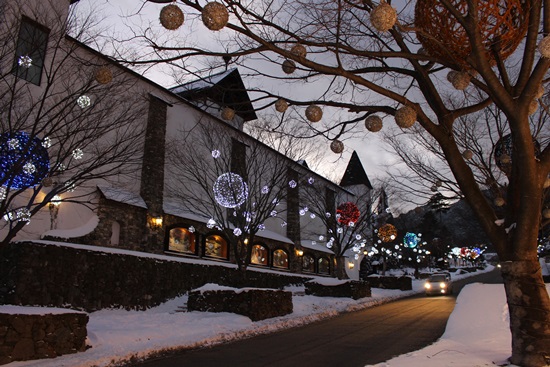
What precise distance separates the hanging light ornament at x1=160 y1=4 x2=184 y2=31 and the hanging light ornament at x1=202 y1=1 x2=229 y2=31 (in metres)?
0.40

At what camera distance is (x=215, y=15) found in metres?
4.54

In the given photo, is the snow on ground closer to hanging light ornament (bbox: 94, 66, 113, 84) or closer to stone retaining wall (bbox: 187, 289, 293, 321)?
stone retaining wall (bbox: 187, 289, 293, 321)

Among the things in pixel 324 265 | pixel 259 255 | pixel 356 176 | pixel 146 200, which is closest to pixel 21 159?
pixel 146 200

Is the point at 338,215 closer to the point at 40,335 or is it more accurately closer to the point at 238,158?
the point at 238,158

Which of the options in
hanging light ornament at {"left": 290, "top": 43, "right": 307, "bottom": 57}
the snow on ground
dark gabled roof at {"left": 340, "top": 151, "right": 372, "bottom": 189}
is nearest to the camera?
hanging light ornament at {"left": 290, "top": 43, "right": 307, "bottom": 57}

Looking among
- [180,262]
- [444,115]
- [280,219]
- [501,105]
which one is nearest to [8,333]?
[444,115]

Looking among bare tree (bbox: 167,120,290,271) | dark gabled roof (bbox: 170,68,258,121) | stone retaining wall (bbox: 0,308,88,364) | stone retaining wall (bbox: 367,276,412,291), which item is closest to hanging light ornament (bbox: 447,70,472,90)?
dark gabled roof (bbox: 170,68,258,121)

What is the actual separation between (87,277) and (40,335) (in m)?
6.42

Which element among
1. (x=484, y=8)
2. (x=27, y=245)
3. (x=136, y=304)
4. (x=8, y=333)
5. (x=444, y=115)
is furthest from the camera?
(x=136, y=304)

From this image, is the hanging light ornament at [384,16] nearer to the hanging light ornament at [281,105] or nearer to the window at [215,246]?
the hanging light ornament at [281,105]

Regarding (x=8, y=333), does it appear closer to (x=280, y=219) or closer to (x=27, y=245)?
(x=27, y=245)

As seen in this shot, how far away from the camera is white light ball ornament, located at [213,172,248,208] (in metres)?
18.5

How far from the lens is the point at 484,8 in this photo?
15.3ft

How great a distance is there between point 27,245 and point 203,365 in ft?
25.5
